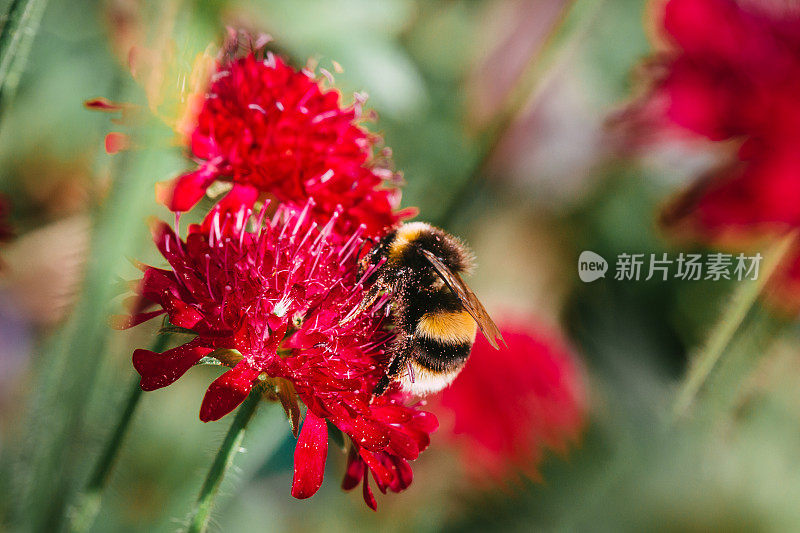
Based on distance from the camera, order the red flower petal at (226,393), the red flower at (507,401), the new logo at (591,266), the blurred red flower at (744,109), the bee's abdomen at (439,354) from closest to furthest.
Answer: the red flower petal at (226,393)
the bee's abdomen at (439,354)
the blurred red flower at (744,109)
the red flower at (507,401)
the new logo at (591,266)

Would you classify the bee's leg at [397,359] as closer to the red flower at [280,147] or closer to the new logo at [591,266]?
the red flower at [280,147]

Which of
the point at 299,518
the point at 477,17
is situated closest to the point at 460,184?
the point at 299,518

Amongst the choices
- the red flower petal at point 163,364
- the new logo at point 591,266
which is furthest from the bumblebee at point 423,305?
the new logo at point 591,266

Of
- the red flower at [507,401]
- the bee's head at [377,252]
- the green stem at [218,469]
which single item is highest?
the bee's head at [377,252]

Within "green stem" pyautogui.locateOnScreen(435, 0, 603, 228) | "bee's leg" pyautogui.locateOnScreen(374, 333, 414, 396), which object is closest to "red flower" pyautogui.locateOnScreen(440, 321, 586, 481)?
"green stem" pyautogui.locateOnScreen(435, 0, 603, 228)

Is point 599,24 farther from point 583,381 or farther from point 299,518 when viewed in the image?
point 299,518

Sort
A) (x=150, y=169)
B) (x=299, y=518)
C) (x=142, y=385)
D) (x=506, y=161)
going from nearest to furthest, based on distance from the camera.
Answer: (x=142, y=385)
(x=150, y=169)
(x=299, y=518)
(x=506, y=161)

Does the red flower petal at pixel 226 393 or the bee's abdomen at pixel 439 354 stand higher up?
the bee's abdomen at pixel 439 354
